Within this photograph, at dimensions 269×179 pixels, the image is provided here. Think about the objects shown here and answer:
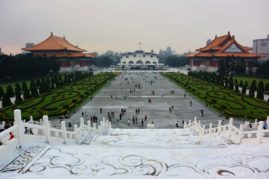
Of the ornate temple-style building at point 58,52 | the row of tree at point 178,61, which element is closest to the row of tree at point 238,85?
the ornate temple-style building at point 58,52

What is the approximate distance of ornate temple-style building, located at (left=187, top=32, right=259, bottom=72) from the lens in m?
75.9

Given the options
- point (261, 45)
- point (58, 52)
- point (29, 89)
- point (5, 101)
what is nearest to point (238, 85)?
point (29, 89)

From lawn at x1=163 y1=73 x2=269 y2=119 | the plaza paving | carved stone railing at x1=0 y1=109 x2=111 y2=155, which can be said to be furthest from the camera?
lawn at x1=163 y1=73 x2=269 y2=119

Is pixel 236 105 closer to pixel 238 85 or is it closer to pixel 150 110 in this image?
pixel 150 110

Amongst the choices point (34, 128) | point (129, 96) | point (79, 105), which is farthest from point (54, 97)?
point (34, 128)

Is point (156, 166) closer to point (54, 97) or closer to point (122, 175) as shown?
point (122, 175)

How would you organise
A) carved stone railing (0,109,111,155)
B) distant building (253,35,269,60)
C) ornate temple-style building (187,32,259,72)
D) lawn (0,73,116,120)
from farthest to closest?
distant building (253,35,269,60)
ornate temple-style building (187,32,259,72)
lawn (0,73,116,120)
carved stone railing (0,109,111,155)

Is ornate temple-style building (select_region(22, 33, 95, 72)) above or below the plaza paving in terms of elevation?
above

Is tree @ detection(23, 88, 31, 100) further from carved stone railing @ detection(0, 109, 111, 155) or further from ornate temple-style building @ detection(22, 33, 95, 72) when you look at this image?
ornate temple-style building @ detection(22, 33, 95, 72)

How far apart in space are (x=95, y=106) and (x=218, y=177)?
28.4 metres

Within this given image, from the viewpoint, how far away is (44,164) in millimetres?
7445

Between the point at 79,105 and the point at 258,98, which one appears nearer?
the point at 79,105

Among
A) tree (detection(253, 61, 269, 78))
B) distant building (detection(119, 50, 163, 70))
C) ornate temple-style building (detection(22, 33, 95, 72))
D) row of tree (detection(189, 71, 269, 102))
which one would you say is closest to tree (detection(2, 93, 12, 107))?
row of tree (detection(189, 71, 269, 102))

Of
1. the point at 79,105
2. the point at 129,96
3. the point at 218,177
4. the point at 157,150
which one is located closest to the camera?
the point at 218,177
